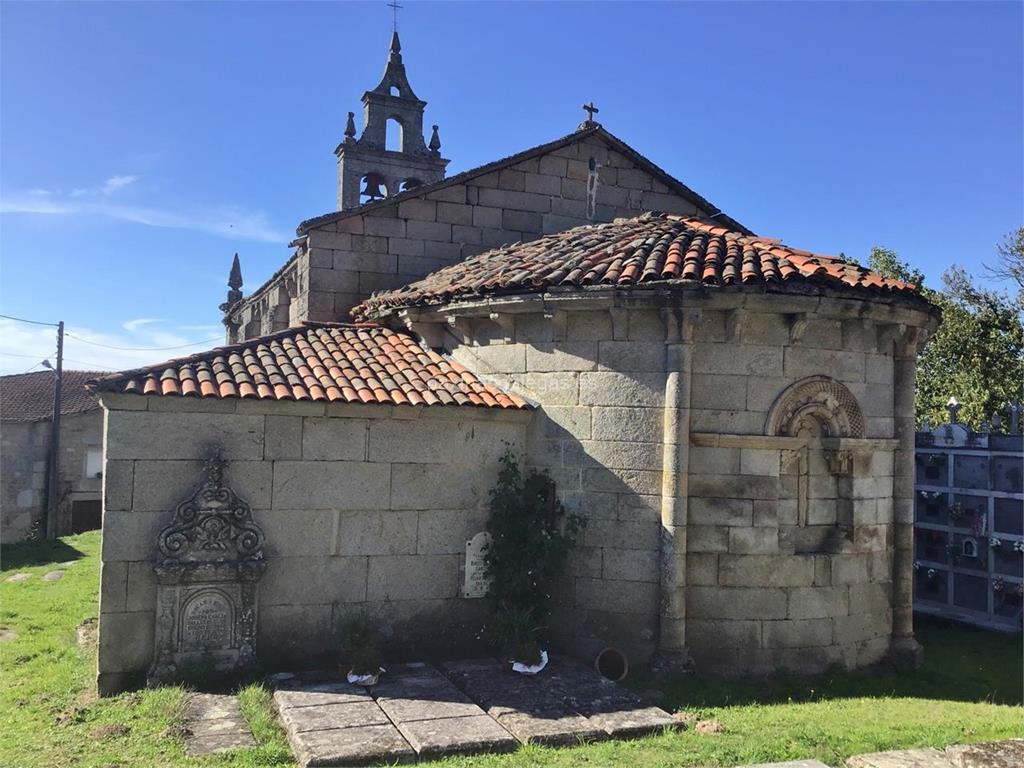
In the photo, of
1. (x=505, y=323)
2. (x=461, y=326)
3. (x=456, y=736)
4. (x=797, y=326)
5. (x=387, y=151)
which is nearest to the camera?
(x=456, y=736)

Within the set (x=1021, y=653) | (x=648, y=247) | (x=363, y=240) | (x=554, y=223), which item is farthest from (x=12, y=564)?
(x=1021, y=653)

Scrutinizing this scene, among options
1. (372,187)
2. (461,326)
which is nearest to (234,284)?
(372,187)

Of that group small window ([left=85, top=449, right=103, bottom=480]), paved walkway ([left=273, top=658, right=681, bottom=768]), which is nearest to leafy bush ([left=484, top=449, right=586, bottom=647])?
paved walkway ([left=273, top=658, right=681, bottom=768])

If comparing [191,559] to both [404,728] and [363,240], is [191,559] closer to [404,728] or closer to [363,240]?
[404,728]

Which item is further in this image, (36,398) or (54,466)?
(36,398)

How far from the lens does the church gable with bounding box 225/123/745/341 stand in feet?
40.3

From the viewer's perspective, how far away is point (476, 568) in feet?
29.2

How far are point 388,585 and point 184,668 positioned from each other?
2.09 meters

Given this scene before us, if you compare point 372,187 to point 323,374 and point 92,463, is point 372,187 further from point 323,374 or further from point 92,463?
point 92,463

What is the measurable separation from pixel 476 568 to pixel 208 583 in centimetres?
278

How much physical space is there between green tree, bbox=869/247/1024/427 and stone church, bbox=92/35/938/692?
15.9 m

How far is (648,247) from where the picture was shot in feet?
30.3

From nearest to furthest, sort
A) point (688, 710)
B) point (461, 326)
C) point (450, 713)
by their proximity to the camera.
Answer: point (450, 713), point (688, 710), point (461, 326)

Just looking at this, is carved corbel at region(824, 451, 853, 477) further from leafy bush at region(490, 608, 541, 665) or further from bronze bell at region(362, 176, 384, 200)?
bronze bell at region(362, 176, 384, 200)
